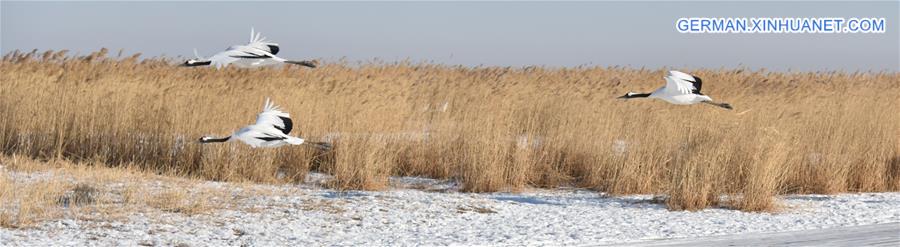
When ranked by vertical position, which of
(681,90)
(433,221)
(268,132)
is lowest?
(433,221)

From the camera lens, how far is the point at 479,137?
860 cm

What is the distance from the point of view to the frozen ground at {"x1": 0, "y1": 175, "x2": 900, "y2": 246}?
19.0 feet

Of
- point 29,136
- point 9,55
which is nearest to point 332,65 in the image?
point 9,55

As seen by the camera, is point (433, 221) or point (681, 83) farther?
point (681, 83)

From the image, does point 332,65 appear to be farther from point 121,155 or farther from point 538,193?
point 538,193

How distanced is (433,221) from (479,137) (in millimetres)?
2263

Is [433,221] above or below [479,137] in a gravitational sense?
below

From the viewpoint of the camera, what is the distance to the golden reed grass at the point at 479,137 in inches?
311

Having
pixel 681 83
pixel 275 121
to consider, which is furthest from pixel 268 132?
pixel 681 83

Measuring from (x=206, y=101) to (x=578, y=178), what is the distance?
10.2ft

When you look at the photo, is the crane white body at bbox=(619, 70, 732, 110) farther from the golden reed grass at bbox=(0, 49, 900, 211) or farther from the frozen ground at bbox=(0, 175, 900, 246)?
the frozen ground at bbox=(0, 175, 900, 246)

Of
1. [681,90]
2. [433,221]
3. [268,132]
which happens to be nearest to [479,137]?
[681,90]

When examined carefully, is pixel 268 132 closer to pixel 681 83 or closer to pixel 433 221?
pixel 433 221

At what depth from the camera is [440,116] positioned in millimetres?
10289
